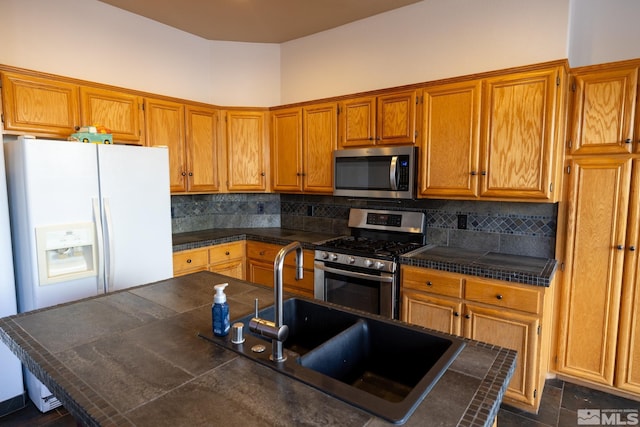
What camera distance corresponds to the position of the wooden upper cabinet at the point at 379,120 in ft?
9.31

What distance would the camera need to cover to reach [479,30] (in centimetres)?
272

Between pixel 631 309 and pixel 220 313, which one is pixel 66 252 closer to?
pixel 220 313

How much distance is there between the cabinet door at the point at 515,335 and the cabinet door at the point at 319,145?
1.63 m

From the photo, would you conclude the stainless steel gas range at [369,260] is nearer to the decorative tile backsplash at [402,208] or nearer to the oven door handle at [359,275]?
the oven door handle at [359,275]

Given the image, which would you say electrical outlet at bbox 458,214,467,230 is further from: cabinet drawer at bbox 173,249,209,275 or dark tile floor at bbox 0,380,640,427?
cabinet drawer at bbox 173,249,209,275

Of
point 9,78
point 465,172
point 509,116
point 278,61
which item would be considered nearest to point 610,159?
point 509,116

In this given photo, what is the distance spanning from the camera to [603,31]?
8.02ft

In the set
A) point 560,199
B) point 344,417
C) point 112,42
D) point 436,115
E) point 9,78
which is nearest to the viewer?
point 344,417

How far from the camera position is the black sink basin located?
1.12 meters

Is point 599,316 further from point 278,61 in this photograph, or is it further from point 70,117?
point 70,117

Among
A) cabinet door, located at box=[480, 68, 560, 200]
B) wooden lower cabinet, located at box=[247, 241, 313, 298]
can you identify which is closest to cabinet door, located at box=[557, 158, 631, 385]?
cabinet door, located at box=[480, 68, 560, 200]

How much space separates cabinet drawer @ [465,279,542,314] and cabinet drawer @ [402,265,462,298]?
8 cm

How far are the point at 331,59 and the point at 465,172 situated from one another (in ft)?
5.96

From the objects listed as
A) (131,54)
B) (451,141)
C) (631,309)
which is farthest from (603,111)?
(131,54)
